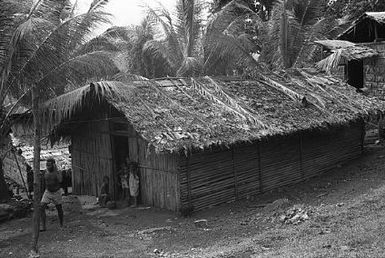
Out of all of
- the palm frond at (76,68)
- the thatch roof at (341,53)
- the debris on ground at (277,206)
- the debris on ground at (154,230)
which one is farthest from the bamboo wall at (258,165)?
the palm frond at (76,68)

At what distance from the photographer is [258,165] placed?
12438 mm

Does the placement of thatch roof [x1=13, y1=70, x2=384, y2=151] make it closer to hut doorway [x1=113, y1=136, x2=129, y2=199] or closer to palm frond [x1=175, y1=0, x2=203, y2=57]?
hut doorway [x1=113, y1=136, x2=129, y2=199]

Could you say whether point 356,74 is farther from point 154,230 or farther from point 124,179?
point 154,230

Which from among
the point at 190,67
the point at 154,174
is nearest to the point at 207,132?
the point at 154,174

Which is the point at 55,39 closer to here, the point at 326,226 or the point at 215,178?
the point at 215,178

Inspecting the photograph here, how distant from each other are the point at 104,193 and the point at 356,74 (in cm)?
1149

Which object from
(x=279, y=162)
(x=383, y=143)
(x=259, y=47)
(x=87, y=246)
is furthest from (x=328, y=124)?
(x=259, y=47)

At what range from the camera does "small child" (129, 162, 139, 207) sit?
39.2 feet

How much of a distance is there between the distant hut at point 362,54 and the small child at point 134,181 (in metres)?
7.72

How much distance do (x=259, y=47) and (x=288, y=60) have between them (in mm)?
3390

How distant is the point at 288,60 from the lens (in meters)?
19.3

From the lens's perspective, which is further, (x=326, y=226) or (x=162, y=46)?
(x=162, y=46)

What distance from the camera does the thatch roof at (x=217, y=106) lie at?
10.5 meters

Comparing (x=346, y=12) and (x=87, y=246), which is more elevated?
(x=346, y=12)
